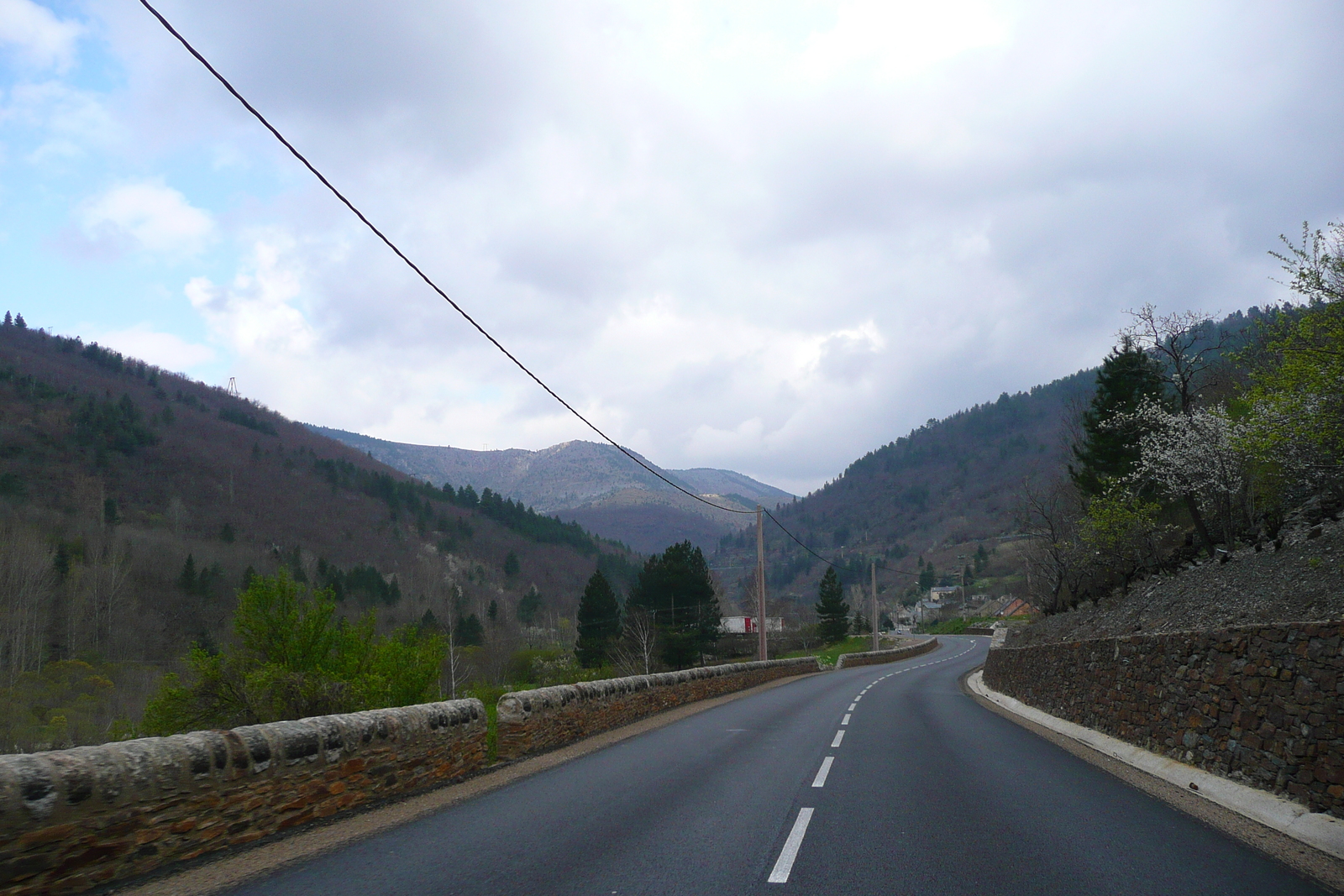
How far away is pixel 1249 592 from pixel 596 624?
60.3m

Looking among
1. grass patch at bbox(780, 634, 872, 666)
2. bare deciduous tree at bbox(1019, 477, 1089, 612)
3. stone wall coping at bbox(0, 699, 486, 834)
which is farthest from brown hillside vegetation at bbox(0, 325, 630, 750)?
grass patch at bbox(780, 634, 872, 666)

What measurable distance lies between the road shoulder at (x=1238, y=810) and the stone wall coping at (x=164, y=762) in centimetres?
759

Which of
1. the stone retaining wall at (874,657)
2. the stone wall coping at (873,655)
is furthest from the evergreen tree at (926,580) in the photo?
the stone wall coping at (873,655)

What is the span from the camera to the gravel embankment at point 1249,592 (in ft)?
37.9

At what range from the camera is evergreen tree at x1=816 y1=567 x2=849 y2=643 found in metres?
87.4

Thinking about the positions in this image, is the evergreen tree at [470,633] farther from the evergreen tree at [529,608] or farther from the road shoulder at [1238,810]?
the road shoulder at [1238,810]

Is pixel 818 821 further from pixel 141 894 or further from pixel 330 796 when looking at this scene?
pixel 141 894

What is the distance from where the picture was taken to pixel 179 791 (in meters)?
5.60

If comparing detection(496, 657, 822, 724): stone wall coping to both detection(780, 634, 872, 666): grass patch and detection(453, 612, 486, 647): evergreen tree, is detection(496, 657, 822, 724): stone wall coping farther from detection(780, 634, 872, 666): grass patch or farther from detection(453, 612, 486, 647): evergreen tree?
detection(453, 612, 486, 647): evergreen tree

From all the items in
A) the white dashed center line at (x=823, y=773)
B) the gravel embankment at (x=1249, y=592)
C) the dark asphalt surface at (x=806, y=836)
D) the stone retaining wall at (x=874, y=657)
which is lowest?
the stone retaining wall at (x=874, y=657)

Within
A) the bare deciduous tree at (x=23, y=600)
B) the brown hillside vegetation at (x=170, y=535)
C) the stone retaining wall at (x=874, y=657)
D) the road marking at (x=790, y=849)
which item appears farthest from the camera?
the brown hillside vegetation at (x=170, y=535)

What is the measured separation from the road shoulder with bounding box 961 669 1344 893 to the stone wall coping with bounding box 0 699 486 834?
7594mm

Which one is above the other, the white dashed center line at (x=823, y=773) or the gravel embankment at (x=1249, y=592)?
the gravel embankment at (x=1249, y=592)

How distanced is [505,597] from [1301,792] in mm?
129621
